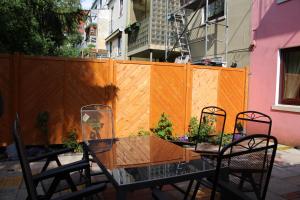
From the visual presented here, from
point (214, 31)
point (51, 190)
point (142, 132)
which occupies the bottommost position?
point (142, 132)

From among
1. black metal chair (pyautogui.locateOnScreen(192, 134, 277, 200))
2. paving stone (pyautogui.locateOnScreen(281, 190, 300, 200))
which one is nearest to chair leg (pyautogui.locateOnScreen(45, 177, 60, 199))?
black metal chair (pyautogui.locateOnScreen(192, 134, 277, 200))

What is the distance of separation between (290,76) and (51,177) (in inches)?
271

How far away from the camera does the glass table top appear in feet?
7.45

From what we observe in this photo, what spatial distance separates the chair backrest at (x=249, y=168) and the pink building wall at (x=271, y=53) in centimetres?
538

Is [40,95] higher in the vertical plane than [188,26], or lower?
lower

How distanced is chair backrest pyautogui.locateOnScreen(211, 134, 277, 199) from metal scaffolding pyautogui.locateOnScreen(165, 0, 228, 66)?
752 centimetres

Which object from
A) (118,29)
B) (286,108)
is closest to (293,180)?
(286,108)

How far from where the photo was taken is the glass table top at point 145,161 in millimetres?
2271

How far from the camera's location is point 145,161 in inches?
107

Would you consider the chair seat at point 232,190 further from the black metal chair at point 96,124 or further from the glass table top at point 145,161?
the black metal chair at point 96,124

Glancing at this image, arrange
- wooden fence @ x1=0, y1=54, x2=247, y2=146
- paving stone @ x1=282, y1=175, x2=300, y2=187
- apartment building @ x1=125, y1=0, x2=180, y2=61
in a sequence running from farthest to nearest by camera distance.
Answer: apartment building @ x1=125, y1=0, x2=180, y2=61 < wooden fence @ x1=0, y1=54, x2=247, y2=146 < paving stone @ x1=282, y1=175, x2=300, y2=187

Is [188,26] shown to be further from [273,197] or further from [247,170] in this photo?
[247,170]

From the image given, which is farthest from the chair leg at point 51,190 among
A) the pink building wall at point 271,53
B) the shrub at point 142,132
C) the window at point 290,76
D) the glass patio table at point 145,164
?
the window at point 290,76

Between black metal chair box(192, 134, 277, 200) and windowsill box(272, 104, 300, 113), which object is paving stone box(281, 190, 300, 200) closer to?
black metal chair box(192, 134, 277, 200)
